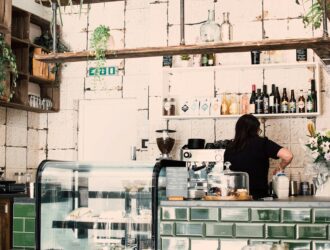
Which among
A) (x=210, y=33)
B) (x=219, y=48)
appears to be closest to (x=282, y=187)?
(x=219, y=48)

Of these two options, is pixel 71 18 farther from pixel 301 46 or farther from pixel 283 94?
pixel 301 46

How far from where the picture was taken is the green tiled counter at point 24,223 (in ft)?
15.7

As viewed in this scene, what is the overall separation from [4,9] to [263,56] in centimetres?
298

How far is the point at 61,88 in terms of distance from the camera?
802cm

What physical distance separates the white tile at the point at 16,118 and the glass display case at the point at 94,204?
348cm

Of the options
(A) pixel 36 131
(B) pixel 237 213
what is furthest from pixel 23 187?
(B) pixel 237 213

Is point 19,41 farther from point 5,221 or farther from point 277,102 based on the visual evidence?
point 277,102

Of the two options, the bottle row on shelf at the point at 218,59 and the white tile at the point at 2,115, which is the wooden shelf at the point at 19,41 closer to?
the white tile at the point at 2,115

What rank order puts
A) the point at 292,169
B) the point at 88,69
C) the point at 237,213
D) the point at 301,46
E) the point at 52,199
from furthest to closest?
the point at 88,69
the point at 292,169
the point at 52,199
the point at 301,46
the point at 237,213

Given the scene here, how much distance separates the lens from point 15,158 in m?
7.46

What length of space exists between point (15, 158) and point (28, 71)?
114cm

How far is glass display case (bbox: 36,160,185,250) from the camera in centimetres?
389

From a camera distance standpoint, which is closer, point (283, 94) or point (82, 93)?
point (283, 94)

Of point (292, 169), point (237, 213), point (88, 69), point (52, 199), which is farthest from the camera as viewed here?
point (88, 69)
